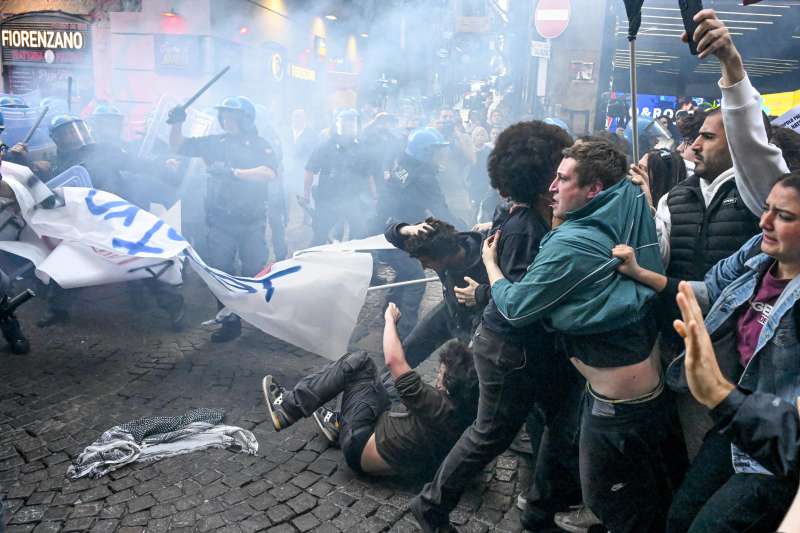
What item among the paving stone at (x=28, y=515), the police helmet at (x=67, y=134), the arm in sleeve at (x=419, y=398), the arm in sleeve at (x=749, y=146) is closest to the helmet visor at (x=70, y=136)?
the police helmet at (x=67, y=134)

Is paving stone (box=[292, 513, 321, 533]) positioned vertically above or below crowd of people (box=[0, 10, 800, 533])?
below

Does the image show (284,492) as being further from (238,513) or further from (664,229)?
(664,229)

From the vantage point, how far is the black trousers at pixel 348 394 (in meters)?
3.65

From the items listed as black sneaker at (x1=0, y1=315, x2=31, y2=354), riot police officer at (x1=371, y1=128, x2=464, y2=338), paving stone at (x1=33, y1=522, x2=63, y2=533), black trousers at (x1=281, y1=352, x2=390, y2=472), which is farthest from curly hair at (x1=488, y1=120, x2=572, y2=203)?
black sneaker at (x1=0, y1=315, x2=31, y2=354)

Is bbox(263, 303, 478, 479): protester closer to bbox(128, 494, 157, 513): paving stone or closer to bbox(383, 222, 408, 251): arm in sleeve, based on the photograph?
bbox(383, 222, 408, 251): arm in sleeve

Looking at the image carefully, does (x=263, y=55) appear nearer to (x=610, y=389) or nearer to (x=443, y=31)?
(x=443, y=31)

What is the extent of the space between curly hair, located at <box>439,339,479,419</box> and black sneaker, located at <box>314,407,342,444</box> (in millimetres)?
839

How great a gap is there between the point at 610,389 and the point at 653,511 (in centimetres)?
55

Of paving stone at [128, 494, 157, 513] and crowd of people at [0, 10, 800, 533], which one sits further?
paving stone at [128, 494, 157, 513]

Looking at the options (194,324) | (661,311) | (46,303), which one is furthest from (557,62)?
(661,311)

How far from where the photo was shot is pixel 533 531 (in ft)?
10.3

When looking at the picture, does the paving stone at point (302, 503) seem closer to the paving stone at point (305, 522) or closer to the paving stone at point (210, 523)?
the paving stone at point (305, 522)

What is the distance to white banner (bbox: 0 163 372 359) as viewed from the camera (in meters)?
4.62

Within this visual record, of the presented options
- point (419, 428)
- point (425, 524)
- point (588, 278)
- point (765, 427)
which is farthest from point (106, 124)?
point (765, 427)
